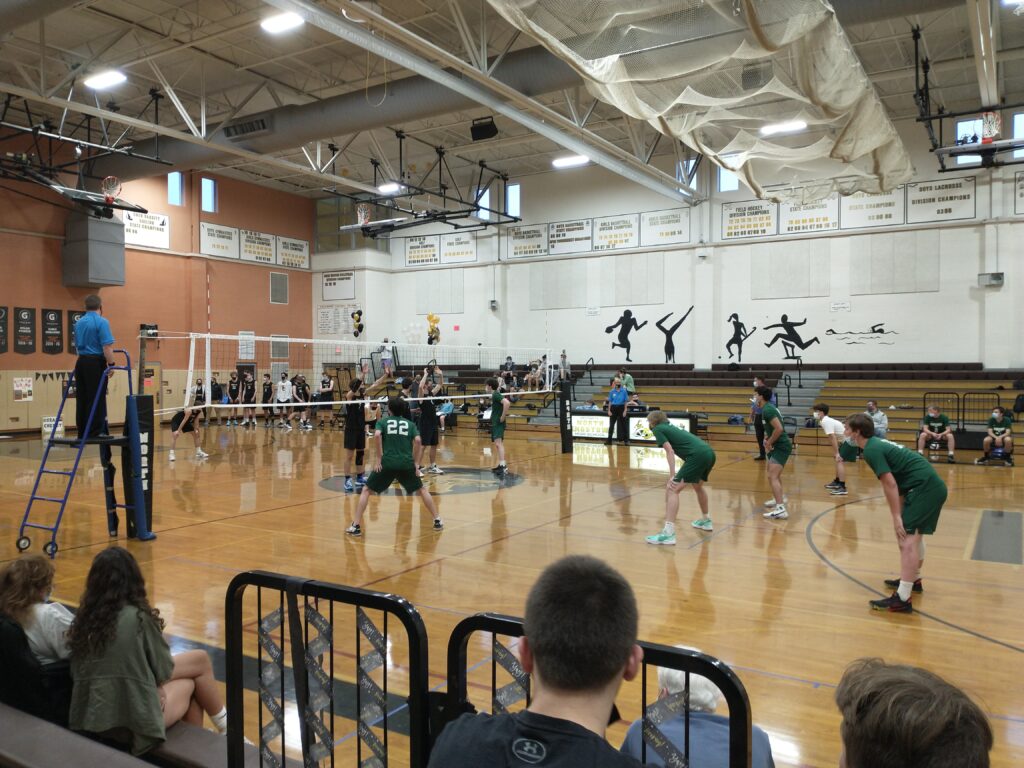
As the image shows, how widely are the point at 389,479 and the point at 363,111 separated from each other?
29.1ft

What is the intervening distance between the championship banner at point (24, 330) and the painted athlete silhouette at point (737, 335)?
18243 mm

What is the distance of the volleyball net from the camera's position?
65.6 ft

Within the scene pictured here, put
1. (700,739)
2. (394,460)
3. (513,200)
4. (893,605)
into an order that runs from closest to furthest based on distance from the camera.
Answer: (700,739) < (893,605) < (394,460) < (513,200)

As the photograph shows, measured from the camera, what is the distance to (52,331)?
63.9ft

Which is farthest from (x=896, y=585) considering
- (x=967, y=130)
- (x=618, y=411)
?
(x=967, y=130)

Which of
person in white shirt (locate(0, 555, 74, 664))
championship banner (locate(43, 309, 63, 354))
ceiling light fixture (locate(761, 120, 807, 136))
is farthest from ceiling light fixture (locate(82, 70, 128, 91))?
person in white shirt (locate(0, 555, 74, 664))

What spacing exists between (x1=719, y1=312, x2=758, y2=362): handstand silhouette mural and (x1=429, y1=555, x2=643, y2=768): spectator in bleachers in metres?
20.5

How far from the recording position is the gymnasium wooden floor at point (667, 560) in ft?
14.9

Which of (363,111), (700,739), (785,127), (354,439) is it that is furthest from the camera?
(363,111)

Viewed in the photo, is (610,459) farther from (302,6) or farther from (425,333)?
(425,333)

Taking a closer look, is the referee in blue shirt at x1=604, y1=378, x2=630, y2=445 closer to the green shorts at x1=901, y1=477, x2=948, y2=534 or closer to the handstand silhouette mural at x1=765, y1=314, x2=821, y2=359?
the handstand silhouette mural at x1=765, y1=314, x2=821, y2=359

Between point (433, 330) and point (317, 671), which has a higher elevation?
point (433, 330)

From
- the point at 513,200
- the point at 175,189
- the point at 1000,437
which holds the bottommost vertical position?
the point at 1000,437

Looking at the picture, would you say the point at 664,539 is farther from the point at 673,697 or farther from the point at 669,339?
the point at 669,339
